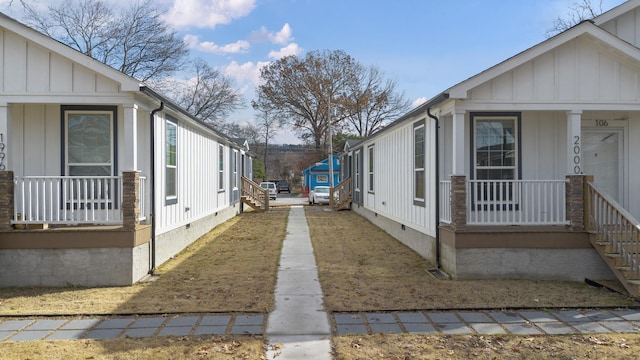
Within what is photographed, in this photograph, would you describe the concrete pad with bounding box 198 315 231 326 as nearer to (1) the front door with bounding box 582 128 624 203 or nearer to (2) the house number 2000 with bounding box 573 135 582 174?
(2) the house number 2000 with bounding box 573 135 582 174

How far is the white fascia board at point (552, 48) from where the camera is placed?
7941mm

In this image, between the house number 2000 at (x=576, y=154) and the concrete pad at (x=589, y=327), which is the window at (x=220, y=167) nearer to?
the house number 2000 at (x=576, y=154)

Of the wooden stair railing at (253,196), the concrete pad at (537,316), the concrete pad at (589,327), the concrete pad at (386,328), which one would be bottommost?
the concrete pad at (589,327)

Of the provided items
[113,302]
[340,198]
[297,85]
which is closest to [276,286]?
[113,302]

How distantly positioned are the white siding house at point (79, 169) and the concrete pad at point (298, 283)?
2.38 m

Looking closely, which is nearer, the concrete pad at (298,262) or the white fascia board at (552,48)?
the white fascia board at (552,48)

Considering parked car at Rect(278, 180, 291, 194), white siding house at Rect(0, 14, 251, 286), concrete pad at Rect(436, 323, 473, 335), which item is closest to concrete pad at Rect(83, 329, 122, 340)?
white siding house at Rect(0, 14, 251, 286)

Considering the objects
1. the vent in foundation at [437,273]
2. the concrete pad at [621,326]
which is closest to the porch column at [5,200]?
the vent in foundation at [437,273]

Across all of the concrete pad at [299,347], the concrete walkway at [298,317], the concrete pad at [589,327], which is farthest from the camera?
the concrete pad at [589,327]

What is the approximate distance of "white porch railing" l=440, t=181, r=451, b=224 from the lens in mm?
8391

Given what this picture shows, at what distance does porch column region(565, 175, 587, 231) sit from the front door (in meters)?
1.68

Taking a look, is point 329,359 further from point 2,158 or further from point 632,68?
point 632,68

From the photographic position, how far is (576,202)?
805 cm

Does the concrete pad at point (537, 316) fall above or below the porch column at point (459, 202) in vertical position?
below
